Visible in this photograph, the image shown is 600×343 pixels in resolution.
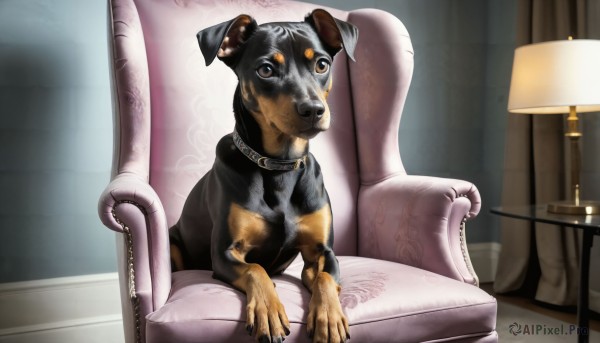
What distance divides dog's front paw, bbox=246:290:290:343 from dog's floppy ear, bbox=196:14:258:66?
598 millimetres

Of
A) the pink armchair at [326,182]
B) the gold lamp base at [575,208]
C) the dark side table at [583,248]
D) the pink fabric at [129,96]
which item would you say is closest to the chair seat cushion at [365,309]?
the pink armchair at [326,182]

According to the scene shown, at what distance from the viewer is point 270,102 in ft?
4.76

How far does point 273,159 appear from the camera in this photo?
1571 millimetres

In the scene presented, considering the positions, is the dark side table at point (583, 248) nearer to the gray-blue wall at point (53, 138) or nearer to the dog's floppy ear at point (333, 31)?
the dog's floppy ear at point (333, 31)

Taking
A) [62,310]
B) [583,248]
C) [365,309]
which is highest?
[365,309]

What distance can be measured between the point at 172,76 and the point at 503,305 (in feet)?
6.60

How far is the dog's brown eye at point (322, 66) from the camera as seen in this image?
1.53 m

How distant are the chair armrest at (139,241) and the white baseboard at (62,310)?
3.55 feet

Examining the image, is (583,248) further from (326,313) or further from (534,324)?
(326,313)

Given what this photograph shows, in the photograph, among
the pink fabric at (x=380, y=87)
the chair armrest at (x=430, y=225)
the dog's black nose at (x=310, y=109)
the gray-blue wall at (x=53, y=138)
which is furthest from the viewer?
the gray-blue wall at (x=53, y=138)

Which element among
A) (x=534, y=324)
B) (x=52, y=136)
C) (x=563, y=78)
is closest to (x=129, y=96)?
(x=52, y=136)

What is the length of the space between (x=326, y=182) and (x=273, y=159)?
610 millimetres

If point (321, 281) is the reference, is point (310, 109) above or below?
above

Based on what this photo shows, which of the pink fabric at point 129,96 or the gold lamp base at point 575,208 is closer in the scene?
the pink fabric at point 129,96
